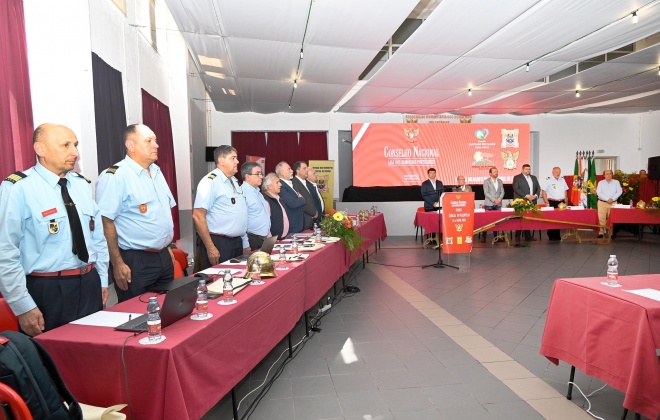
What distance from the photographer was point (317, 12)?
4.35m

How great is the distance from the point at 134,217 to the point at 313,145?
901cm

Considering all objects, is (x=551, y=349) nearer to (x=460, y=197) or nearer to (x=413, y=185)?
(x=460, y=197)

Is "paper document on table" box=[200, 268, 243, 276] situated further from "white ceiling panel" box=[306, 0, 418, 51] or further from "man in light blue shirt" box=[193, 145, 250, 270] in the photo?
"white ceiling panel" box=[306, 0, 418, 51]

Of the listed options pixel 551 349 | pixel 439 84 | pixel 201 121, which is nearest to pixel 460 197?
pixel 439 84

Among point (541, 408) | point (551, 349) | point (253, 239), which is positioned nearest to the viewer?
point (541, 408)

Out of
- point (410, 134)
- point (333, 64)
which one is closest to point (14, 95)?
point (333, 64)

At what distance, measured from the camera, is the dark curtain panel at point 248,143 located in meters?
10.9

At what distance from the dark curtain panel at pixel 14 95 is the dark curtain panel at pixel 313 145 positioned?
8624mm

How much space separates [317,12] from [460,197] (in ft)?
10.7

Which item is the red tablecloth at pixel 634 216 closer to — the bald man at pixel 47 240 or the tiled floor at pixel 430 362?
the tiled floor at pixel 430 362

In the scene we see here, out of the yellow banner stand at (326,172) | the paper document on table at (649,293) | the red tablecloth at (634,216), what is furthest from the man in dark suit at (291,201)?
the red tablecloth at (634,216)

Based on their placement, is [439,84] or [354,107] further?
[354,107]

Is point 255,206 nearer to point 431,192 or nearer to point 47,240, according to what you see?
point 47,240

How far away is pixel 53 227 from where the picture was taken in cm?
192
